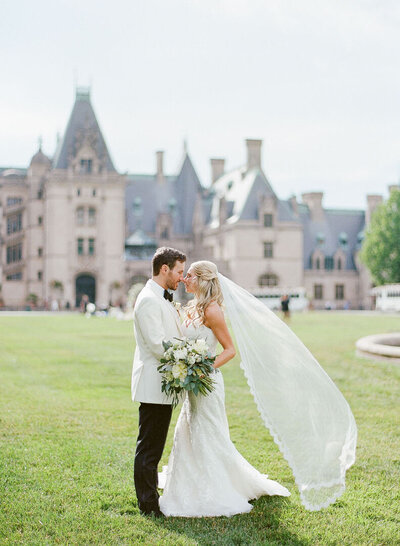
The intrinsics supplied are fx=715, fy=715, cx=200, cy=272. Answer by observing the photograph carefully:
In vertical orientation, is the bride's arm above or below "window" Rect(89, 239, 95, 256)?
below

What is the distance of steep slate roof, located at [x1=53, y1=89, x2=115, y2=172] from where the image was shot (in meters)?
70.4

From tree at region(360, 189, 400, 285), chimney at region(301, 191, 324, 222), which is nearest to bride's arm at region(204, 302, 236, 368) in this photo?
tree at region(360, 189, 400, 285)

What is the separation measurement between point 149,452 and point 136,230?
7235 centimetres

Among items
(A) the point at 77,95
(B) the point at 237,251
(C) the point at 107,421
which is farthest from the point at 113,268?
(C) the point at 107,421

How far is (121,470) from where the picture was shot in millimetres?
7734

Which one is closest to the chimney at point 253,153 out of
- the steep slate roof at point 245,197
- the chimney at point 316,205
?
the steep slate roof at point 245,197

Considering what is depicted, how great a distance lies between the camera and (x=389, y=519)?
20.4ft

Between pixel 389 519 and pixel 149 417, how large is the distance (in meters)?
2.27

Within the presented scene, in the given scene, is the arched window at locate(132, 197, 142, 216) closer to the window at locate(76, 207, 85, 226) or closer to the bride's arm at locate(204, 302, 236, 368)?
the window at locate(76, 207, 85, 226)

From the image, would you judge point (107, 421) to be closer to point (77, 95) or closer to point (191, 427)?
point (191, 427)

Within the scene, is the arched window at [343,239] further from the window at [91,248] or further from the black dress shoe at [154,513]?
the black dress shoe at [154,513]

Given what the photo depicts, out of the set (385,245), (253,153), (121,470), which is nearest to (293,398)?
(121,470)

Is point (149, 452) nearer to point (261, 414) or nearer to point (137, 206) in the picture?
point (261, 414)

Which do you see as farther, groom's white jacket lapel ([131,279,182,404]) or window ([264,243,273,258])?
window ([264,243,273,258])
